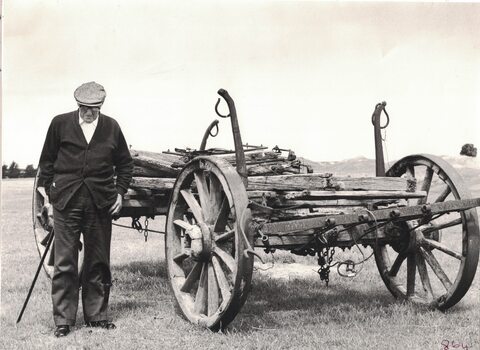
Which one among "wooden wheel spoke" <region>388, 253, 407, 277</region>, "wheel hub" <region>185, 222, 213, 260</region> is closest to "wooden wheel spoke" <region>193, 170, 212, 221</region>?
"wheel hub" <region>185, 222, 213, 260</region>

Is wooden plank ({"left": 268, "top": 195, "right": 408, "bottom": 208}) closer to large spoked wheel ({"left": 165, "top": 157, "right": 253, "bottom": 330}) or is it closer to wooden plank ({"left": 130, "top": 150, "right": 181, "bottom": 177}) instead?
large spoked wheel ({"left": 165, "top": 157, "right": 253, "bottom": 330})

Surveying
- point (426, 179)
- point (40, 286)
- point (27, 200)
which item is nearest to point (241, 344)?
point (426, 179)

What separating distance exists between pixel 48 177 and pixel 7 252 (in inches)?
220

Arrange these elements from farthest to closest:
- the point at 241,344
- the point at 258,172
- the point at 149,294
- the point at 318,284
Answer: the point at 318,284, the point at 149,294, the point at 258,172, the point at 241,344

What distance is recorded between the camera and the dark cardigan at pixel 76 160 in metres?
5.33

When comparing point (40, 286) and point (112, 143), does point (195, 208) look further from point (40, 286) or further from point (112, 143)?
point (40, 286)

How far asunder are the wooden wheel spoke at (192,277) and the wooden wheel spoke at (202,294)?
126 millimetres

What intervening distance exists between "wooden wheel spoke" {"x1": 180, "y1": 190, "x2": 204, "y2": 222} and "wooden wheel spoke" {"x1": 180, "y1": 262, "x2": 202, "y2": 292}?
429 millimetres

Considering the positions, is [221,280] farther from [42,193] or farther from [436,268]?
[42,193]

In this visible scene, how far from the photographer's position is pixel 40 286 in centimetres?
743

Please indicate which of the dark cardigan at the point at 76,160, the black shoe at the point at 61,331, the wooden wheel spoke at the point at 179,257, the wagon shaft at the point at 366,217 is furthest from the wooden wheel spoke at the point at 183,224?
the black shoe at the point at 61,331

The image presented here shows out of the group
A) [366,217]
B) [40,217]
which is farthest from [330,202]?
[40,217]

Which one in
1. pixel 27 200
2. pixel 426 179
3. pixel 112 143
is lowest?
pixel 27 200

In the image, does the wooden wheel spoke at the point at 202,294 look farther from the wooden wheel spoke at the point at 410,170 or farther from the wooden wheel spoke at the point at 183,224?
the wooden wheel spoke at the point at 410,170
